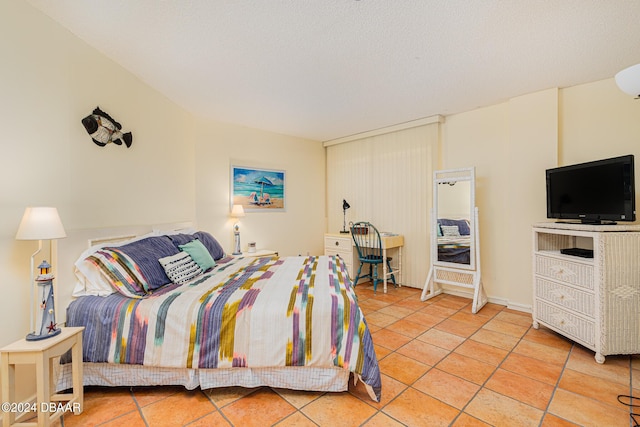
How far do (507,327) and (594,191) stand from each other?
4.73ft

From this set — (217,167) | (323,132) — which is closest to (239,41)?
(217,167)

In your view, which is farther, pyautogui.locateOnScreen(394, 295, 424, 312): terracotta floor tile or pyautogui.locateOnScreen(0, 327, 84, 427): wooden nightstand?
pyautogui.locateOnScreen(394, 295, 424, 312): terracotta floor tile

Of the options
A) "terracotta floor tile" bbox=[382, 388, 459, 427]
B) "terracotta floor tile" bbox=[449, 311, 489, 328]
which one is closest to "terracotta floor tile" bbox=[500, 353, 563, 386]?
"terracotta floor tile" bbox=[449, 311, 489, 328]

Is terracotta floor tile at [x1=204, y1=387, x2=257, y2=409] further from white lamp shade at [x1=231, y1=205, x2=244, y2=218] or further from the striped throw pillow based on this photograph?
white lamp shade at [x1=231, y1=205, x2=244, y2=218]

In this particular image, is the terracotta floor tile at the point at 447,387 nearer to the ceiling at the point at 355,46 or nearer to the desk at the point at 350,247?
the desk at the point at 350,247

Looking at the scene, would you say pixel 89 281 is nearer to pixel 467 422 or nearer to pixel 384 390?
pixel 384 390

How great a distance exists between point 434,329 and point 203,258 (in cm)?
229

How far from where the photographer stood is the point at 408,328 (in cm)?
285

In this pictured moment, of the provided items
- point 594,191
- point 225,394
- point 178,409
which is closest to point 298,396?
point 225,394

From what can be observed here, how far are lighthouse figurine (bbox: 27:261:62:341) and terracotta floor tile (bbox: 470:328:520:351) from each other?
3059 millimetres

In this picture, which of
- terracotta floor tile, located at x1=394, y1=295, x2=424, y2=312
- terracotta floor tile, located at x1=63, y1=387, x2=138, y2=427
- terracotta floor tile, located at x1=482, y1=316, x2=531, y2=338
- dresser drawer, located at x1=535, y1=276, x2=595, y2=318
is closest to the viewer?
terracotta floor tile, located at x1=63, y1=387, x2=138, y2=427

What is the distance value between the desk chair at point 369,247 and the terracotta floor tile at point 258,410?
2.44 m

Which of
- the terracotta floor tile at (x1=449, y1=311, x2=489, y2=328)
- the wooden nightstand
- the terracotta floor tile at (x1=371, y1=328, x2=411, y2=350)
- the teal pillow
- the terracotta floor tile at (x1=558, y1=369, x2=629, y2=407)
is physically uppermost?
the teal pillow

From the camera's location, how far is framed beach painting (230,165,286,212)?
13.6 ft
